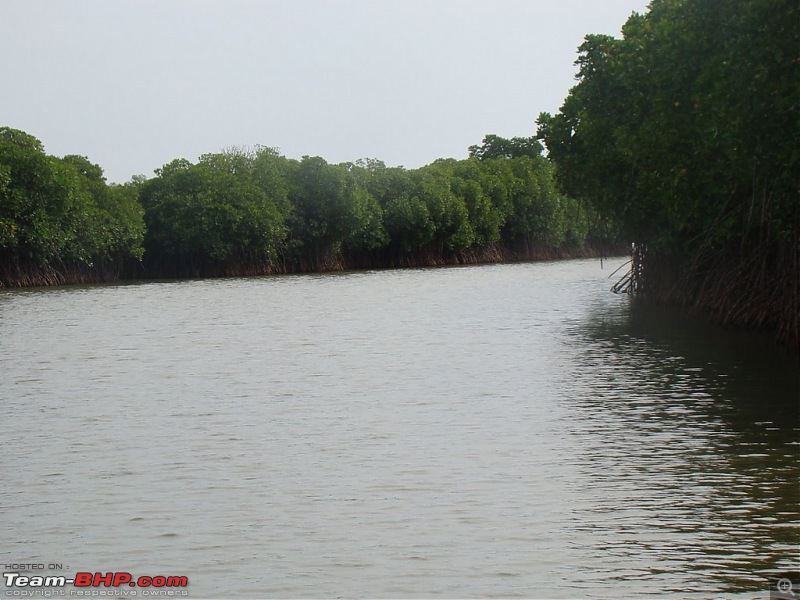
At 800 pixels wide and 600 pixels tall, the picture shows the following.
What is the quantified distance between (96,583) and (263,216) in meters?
54.7

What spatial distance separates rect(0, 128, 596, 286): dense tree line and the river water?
26517 mm

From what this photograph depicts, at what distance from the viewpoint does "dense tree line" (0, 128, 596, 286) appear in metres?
48.0

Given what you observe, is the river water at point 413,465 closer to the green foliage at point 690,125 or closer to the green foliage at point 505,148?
the green foliage at point 690,125

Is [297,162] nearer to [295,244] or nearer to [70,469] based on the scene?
[295,244]

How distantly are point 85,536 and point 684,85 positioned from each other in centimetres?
1459

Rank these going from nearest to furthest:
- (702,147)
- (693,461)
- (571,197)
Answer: (693,461) < (702,147) < (571,197)

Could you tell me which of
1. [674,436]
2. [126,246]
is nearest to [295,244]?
[126,246]

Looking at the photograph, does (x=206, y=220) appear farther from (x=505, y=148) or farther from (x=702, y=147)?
(x=505, y=148)

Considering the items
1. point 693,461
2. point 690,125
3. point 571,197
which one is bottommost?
point 693,461

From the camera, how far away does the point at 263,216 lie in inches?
2391

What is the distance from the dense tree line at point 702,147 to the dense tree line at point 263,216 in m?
14.9

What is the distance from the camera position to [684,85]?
63.7 feet

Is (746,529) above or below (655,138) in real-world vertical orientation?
below

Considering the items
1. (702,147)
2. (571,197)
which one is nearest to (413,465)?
(702,147)
